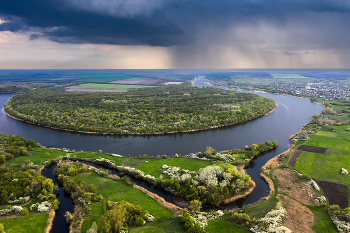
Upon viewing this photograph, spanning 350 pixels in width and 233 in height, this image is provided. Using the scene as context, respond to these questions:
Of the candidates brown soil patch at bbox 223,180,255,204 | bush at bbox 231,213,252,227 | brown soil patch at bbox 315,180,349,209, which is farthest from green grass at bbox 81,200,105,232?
brown soil patch at bbox 315,180,349,209

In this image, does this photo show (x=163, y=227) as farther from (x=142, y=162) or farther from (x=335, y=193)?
(x=335, y=193)

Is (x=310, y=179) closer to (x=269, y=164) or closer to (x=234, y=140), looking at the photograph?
(x=269, y=164)

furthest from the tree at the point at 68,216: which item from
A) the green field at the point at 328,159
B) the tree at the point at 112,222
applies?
the green field at the point at 328,159

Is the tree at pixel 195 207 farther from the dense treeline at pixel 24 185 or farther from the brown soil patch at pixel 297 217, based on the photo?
the dense treeline at pixel 24 185

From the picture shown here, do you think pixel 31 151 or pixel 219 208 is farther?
pixel 31 151

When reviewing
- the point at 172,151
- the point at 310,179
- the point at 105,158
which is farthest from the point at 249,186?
the point at 105,158

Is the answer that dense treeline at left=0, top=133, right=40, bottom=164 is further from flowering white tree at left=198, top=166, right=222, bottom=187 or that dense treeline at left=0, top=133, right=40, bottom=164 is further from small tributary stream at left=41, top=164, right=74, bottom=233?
flowering white tree at left=198, top=166, right=222, bottom=187
